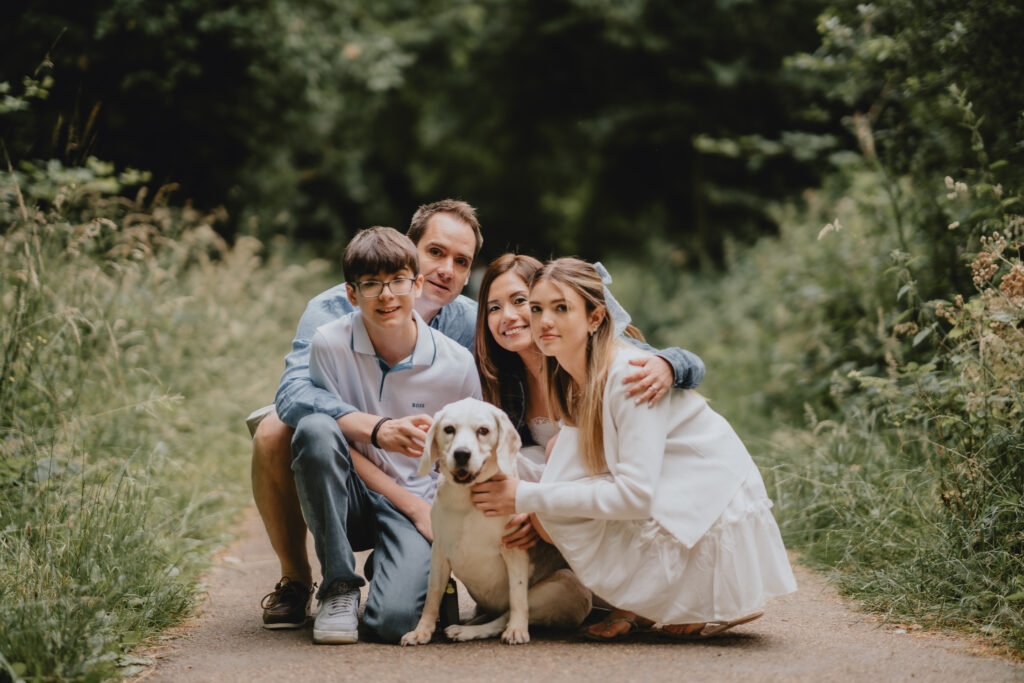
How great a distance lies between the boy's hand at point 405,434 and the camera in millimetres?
3449

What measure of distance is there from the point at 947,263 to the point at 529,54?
13.5 meters

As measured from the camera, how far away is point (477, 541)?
3.36m

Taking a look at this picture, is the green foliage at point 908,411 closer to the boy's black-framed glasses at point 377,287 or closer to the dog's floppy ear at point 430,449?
the dog's floppy ear at point 430,449

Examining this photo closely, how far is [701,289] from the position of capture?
549 inches

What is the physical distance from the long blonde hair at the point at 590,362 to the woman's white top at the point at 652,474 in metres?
0.04

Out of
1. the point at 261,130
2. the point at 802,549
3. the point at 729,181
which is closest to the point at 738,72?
the point at 729,181

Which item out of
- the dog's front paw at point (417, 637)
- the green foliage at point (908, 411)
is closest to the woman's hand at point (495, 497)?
the dog's front paw at point (417, 637)

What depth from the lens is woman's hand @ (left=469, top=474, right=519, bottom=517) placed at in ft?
11.0

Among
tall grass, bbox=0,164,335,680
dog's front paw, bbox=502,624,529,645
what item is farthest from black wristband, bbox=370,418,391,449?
tall grass, bbox=0,164,335,680

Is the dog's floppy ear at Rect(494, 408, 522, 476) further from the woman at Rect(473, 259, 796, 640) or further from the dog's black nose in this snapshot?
the dog's black nose

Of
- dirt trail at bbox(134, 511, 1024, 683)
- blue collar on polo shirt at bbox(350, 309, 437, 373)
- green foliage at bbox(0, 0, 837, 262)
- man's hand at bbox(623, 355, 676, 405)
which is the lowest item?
dirt trail at bbox(134, 511, 1024, 683)

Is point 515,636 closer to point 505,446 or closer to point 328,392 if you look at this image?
point 505,446

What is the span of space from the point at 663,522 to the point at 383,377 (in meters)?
1.28


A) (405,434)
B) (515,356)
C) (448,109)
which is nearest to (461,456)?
(405,434)
